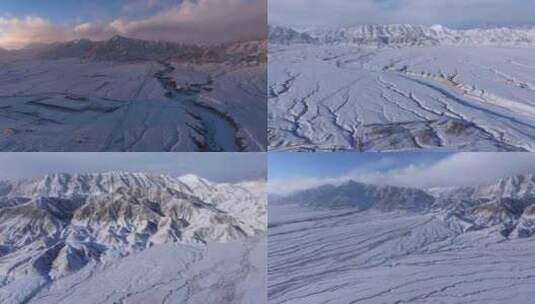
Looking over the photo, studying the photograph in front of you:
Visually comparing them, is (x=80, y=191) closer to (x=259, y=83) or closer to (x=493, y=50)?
(x=259, y=83)

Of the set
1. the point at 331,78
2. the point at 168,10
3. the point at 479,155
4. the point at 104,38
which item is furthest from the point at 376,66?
the point at 104,38

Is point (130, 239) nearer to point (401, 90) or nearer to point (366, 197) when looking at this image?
point (366, 197)

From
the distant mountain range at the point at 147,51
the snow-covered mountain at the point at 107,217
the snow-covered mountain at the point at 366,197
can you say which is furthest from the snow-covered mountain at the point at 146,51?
the snow-covered mountain at the point at 366,197

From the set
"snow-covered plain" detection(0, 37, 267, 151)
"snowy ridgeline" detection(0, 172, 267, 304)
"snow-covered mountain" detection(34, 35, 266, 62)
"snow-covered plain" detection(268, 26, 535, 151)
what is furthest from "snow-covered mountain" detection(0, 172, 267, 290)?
"snow-covered mountain" detection(34, 35, 266, 62)

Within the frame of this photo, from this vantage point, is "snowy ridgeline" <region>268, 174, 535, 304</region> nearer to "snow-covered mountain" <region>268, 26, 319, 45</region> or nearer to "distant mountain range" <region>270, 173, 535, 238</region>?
"distant mountain range" <region>270, 173, 535, 238</region>

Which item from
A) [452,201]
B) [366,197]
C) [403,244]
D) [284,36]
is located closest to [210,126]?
[284,36]

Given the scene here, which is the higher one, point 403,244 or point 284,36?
point 284,36

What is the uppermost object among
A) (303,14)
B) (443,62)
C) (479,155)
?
(303,14)

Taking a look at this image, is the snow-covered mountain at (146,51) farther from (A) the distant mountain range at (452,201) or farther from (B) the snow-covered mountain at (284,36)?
(A) the distant mountain range at (452,201)
